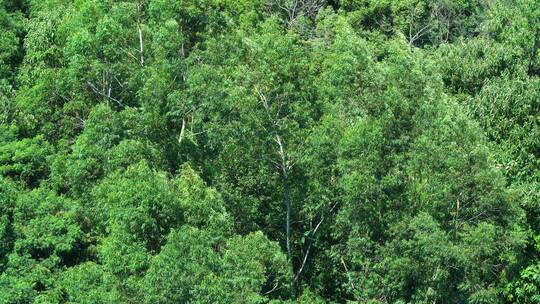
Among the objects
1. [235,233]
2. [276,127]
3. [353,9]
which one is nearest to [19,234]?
[235,233]

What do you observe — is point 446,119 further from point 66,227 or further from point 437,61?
point 66,227

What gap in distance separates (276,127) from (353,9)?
34026mm

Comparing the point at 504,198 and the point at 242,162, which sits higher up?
the point at 504,198

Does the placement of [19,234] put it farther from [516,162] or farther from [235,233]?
[516,162]

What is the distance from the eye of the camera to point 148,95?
130 feet

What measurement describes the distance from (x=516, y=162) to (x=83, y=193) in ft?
58.0

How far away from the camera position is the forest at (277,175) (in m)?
32.3

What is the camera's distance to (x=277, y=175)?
36.2m

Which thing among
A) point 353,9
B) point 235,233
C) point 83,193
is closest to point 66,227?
point 83,193

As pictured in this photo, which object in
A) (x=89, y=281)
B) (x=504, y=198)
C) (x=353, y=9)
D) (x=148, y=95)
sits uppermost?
(x=504, y=198)

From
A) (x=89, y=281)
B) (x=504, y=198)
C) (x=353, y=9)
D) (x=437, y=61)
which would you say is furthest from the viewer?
(x=353, y=9)

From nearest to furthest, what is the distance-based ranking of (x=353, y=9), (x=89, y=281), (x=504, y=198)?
(x=504, y=198), (x=89, y=281), (x=353, y=9)

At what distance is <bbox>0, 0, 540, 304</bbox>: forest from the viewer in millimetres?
32281

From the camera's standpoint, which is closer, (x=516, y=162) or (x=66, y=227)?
(x=516, y=162)
